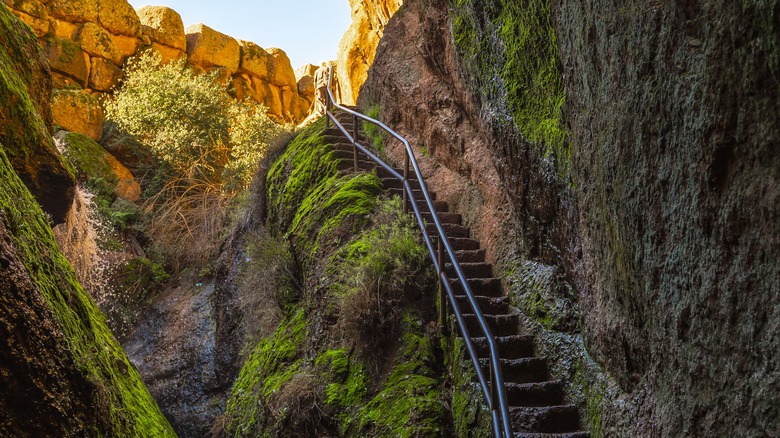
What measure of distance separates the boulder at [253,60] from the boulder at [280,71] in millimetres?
333

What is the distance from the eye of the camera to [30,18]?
1962 centimetres

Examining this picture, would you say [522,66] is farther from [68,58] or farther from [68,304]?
[68,58]

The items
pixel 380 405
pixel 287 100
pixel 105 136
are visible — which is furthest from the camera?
pixel 287 100

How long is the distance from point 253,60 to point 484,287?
67.9 ft

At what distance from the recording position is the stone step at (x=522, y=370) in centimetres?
530

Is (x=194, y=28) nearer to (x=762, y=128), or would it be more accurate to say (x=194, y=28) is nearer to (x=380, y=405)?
(x=380, y=405)

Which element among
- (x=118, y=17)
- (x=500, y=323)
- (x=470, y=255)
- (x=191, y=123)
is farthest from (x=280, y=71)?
(x=500, y=323)

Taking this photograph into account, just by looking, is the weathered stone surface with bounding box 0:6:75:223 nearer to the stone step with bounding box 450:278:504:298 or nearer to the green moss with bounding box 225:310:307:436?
the green moss with bounding box 225:310:307:436

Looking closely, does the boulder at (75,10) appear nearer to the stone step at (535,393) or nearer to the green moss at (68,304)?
the green moss at (68,304)

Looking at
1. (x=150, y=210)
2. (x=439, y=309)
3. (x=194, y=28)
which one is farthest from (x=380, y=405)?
(x=194, y=28)

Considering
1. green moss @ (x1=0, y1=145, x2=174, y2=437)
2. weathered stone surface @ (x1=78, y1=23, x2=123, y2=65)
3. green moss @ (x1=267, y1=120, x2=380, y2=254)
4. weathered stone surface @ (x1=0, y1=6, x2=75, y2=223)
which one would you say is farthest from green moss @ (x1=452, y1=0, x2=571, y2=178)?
weathered stone surface @ (x1=78, y1=23, x2=123, y2=65)

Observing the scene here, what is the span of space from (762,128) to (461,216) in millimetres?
5674

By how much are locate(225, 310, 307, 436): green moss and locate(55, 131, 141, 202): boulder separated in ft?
30.8

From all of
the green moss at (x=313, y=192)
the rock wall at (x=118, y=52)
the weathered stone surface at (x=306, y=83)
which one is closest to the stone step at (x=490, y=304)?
the green moss at (x=313, y=192)
